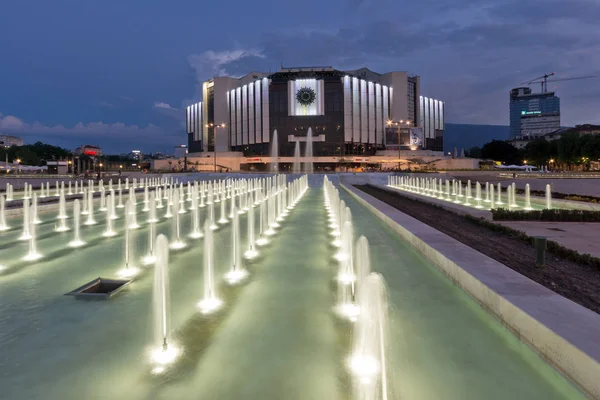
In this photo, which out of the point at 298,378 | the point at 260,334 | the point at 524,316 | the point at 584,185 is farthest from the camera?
the point at 584,185

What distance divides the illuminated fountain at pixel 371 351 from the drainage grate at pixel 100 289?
3631mm

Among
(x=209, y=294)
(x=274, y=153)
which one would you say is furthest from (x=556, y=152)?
(x=209, y=294)

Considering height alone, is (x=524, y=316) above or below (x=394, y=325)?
above

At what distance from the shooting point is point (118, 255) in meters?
7.95

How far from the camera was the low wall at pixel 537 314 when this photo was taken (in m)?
2.92

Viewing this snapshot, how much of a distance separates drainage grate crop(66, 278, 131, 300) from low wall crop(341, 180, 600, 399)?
197 inches

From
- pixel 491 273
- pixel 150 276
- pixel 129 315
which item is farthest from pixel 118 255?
pixel 491 273

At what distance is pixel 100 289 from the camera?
19.2ft

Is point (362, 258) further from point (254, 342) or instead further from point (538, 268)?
point (538, 268)

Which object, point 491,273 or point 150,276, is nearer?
point 491,273

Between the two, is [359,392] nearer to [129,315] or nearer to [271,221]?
[129,315]

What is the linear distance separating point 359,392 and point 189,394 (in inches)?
54.8

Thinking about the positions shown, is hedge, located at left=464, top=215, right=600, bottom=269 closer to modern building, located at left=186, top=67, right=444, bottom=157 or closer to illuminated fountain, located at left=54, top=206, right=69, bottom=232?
illuminated fountain, located at left=54, top=206, right=69, bottom=232

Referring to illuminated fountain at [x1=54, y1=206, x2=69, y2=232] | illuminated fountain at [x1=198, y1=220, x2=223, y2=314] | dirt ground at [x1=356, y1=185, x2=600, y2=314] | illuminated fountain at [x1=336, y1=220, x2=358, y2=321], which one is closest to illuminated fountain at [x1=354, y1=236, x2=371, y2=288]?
illuminated fountain at [x1=336, y1=220, x2=358, y2=321]
